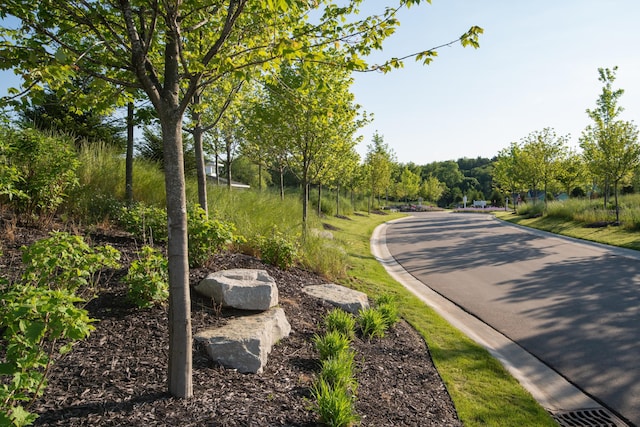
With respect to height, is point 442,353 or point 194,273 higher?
point 194,273

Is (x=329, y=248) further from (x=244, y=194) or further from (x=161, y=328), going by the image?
(x=161, y=328)

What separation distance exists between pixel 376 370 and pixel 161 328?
2254mm

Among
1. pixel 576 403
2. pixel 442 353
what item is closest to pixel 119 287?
pixel 442 353

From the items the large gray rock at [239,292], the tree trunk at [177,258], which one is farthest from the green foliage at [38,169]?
the tree trunk at [177,258]

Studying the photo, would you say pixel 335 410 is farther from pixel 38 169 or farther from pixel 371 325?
pixel 38 169

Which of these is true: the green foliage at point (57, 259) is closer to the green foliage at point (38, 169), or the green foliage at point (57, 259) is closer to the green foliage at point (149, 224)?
the green foliage at point (149, 224)

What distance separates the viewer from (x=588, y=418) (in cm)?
385

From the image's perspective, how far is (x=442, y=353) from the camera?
16.9ft

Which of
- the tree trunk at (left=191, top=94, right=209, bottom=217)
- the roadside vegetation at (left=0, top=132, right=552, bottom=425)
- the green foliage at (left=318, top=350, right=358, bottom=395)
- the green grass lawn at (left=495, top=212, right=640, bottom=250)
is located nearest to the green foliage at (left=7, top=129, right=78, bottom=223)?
the roadside vegetation at (left=0, top=132, right=552, bottom=425)

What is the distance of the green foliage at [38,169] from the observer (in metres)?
6.12

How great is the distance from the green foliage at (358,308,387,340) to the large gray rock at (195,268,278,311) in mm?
1228

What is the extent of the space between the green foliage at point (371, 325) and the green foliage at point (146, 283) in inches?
98.8

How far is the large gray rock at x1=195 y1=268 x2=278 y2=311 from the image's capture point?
4.64 m

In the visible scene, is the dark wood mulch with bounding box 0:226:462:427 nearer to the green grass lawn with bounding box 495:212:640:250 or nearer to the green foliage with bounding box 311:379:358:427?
the green foliage with bounding box 311:379:358:427
